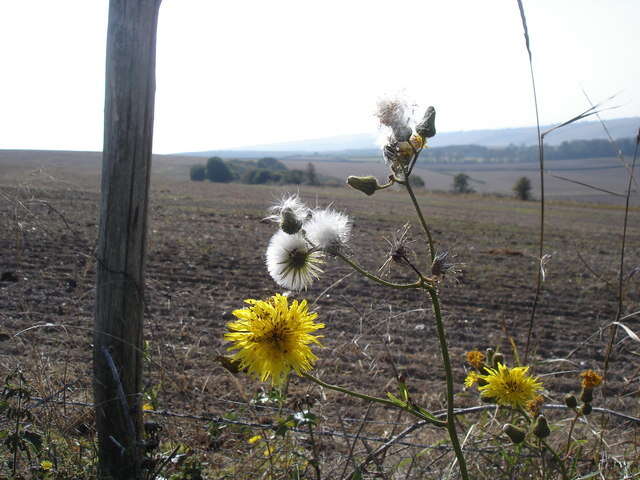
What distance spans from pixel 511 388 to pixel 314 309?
2.63 ft

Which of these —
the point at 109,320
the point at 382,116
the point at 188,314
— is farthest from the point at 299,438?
the point at 188,314

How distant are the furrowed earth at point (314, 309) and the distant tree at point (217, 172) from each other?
4604 cm

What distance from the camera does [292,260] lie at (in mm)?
1780

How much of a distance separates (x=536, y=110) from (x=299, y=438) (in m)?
1.85

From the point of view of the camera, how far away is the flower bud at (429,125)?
1668 mm

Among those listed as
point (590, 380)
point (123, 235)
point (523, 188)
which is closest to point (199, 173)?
point (523, 188)

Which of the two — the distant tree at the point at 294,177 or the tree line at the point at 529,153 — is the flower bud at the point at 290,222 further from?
the tree line at the point at 529,153

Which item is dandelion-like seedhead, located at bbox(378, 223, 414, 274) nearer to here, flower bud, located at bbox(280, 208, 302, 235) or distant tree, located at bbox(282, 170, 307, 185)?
flower bud, located at bbox(280, 208, 302, 235)

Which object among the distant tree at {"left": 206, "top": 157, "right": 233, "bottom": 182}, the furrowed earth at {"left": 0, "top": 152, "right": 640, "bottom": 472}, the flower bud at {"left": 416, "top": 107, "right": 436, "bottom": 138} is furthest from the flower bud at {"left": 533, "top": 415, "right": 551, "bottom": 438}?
the distant tree at {"left": 206, "top": 157, "right": 233, "bottom": 182}

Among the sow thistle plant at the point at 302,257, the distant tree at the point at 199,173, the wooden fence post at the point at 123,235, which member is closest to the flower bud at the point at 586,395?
the sow thistle plant at the point at 302,257

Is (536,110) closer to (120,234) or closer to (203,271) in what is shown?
(120,234)

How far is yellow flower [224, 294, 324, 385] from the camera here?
66.4 inches

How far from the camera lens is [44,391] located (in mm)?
2297

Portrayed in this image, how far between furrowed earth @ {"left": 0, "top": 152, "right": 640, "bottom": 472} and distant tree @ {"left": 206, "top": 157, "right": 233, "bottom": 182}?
1813 inches
